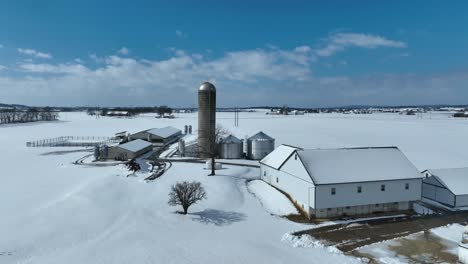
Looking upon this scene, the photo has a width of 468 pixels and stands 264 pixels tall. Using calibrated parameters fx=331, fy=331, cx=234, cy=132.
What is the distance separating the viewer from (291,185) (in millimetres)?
26453

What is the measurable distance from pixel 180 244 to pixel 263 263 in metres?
4.78

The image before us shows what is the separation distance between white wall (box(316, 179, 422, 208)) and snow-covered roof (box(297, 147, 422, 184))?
40cm

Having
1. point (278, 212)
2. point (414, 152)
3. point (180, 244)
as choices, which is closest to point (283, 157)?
point (278, 212)

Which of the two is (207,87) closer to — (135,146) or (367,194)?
(135,146)

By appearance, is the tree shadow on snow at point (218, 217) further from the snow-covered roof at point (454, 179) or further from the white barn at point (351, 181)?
the snow-covered roof at point (454, 179)

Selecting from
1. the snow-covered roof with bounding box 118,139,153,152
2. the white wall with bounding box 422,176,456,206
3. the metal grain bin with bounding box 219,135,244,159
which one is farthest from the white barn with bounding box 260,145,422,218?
the snow-covered roof with bounding box 118,139,153,152

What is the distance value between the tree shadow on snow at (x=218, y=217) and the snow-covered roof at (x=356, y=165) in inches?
236

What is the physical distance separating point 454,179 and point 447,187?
138 cm

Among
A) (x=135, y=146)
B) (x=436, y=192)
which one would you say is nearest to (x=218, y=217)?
(x=436, y=192)

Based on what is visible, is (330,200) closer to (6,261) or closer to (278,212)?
(278,212)

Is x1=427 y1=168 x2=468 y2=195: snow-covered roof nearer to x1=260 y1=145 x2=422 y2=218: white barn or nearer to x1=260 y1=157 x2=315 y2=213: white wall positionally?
x1=260 y1=145 x2=422 y2=218: white barn

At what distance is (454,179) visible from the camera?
26.5 metres

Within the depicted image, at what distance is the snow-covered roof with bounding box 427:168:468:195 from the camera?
84.0ft

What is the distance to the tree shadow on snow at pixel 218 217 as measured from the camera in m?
22.0
